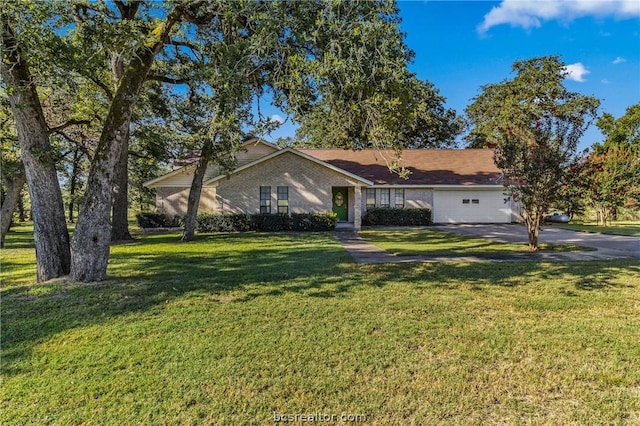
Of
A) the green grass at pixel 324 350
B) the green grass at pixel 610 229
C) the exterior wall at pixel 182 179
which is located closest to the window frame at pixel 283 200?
the exterior wall at pixel 182 179

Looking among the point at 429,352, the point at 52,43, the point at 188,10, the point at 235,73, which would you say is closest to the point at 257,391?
the point at 429,352

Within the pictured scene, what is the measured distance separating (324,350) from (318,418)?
1145 mm

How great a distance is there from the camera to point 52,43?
7.90 m

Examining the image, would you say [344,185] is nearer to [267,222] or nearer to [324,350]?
[267,222]

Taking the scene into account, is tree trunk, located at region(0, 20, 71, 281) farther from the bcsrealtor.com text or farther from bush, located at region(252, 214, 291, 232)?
bush, located at region(252, 214, 291, 232)

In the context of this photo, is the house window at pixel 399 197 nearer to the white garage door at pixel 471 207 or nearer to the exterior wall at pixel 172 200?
the white garage door at pixel 471 207

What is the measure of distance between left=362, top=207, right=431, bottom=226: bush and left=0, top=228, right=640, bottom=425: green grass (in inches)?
613

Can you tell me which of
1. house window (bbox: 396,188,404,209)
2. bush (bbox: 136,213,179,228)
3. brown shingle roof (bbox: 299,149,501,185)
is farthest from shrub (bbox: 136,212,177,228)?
house window (bbox: 396,188,404,209)

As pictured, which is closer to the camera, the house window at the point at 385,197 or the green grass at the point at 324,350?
the green grass at the point at 324,350

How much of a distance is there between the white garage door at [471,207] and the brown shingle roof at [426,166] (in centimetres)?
85

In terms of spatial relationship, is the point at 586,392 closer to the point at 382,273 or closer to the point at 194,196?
the point at 382,273

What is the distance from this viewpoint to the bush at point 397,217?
75.8 feet

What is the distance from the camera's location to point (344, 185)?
69.5 feet

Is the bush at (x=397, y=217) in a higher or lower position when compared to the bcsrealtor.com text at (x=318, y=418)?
higher
